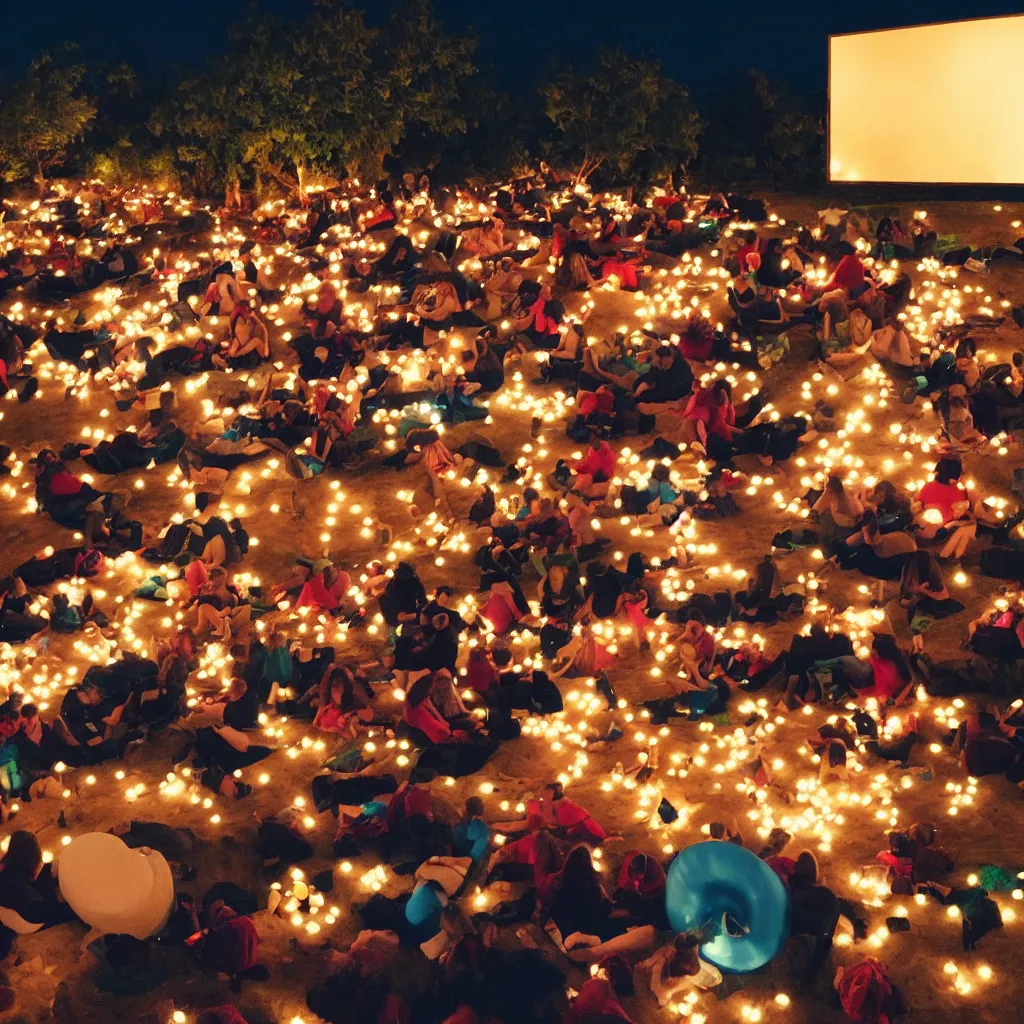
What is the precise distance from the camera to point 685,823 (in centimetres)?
854

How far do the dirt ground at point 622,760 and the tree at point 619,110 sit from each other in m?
7.07

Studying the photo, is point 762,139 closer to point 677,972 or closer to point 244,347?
point 244,347

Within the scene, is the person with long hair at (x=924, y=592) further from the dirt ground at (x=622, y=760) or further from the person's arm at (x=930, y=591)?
the dirt ground at (x=622, y=760)

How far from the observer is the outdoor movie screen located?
46.5 ft

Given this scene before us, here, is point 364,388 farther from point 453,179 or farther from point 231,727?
point 453,179

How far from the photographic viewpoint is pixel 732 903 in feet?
24.0

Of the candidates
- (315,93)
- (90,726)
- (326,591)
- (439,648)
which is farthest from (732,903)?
(315,93)

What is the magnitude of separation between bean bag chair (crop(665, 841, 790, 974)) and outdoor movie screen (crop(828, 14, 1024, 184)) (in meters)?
10.3

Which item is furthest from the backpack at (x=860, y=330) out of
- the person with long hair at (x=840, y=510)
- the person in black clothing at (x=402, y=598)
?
the person in black clothing at (x=402, y=598)

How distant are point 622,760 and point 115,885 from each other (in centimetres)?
361

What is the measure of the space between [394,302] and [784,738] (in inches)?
330

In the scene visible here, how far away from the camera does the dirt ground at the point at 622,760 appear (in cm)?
739

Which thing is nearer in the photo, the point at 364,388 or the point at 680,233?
the point at 364,388

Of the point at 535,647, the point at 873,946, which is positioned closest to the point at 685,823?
the point at 873,946
